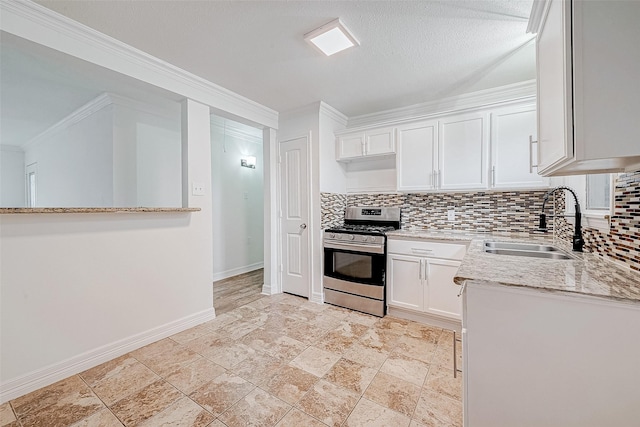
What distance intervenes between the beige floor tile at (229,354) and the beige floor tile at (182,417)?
0.38 m

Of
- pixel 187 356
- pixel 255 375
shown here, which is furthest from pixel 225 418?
pixel 187 356

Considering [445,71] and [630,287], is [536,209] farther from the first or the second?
[630,287]

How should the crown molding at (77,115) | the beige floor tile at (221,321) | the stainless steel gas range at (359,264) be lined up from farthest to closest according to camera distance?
the crown molding at (77,115), the stainless steel gas range at (359,264), the beige floor tile at (221,321)

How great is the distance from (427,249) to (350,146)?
1549 mm

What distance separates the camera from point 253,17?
167 centimetres

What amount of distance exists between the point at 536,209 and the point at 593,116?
2.02 meters

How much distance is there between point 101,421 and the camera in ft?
4.57

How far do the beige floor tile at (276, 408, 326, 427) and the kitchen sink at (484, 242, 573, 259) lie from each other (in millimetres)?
1610

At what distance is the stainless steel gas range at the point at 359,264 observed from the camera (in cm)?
270

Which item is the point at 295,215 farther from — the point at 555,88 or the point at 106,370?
the point at 555,88

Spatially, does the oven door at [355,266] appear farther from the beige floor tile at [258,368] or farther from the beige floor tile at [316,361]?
the beige floor tile at [258,368]

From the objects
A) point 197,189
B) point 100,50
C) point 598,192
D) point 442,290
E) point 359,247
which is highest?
point 100,50

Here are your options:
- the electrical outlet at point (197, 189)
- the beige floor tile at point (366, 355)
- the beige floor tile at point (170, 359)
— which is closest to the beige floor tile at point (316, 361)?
the beige floor tile at point (366, 355)

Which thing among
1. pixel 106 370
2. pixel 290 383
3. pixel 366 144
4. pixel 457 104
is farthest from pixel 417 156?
pixel 106 370
